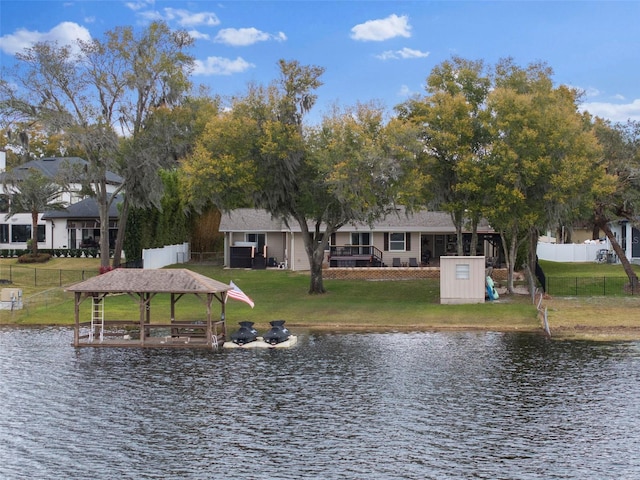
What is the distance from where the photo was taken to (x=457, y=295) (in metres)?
42.3

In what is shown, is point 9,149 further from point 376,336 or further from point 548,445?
point 548,445

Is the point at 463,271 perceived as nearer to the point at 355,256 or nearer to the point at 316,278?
the point at 316,278

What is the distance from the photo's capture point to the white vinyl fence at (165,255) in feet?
179

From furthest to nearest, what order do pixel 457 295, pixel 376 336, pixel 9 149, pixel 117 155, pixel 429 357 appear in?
pixel 9 149, pixel 117 155, pixel 457 295, pixel 376 336, pixel 429 357

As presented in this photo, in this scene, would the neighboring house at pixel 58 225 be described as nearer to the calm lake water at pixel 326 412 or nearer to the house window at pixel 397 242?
the house window at pixel 397 242

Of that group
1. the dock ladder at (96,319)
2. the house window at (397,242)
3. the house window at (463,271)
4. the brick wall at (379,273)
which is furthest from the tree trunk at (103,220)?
the house window at (463,271)

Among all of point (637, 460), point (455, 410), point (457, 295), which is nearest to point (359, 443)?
point (455, 410)

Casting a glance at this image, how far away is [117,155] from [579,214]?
28.9 meters

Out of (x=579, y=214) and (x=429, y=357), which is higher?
(x=579, y=214)

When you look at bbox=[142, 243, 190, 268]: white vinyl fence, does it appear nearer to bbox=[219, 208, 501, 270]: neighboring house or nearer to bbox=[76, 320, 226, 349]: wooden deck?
bbox=[219, 208, 501, 270]: neighboring house

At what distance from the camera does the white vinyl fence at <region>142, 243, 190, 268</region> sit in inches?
2152

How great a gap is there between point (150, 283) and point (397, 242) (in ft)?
96.3

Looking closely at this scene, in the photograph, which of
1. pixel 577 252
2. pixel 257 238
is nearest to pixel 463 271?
pixel 257 238

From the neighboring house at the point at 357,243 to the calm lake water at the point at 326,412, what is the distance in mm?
25163
